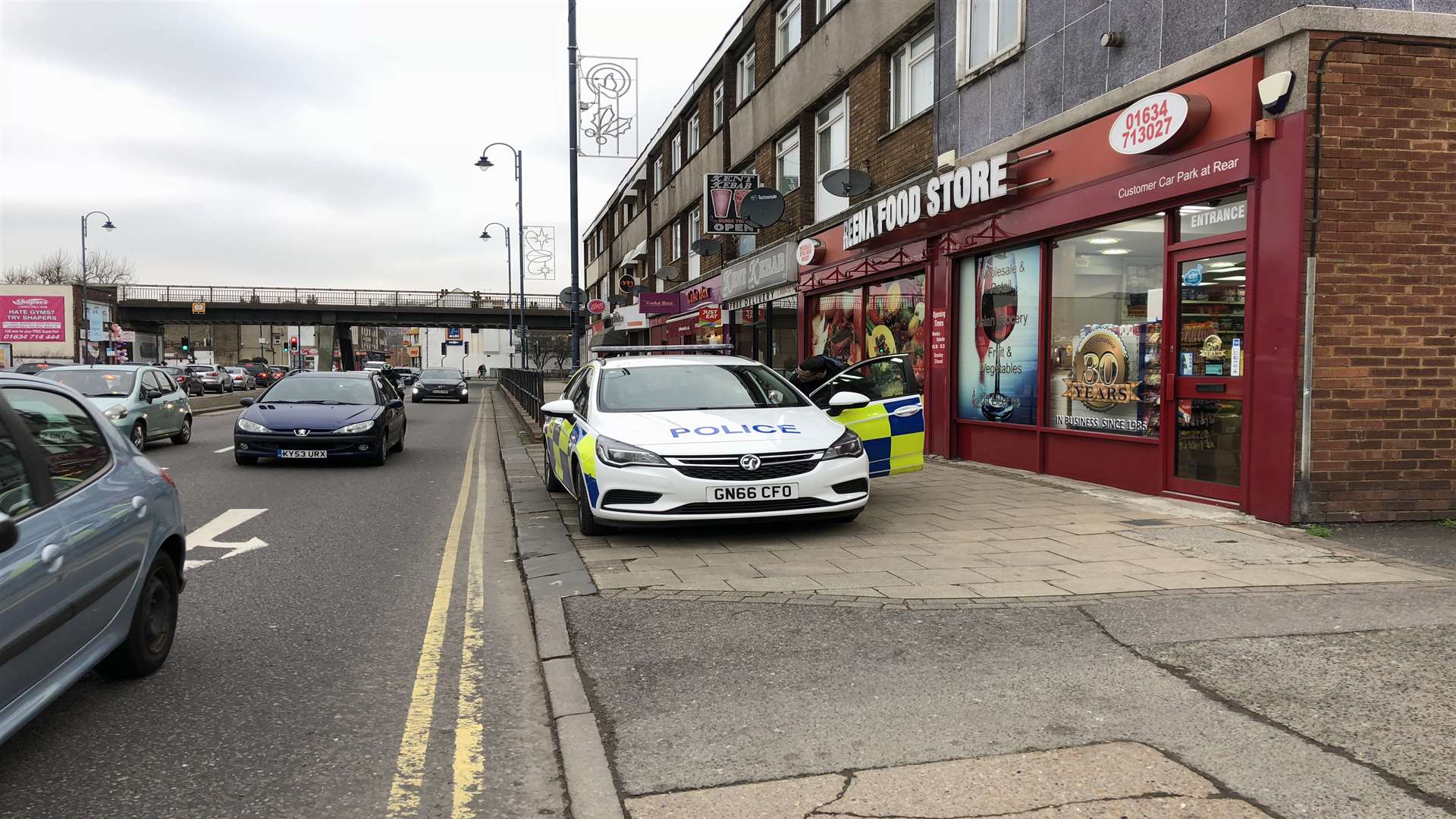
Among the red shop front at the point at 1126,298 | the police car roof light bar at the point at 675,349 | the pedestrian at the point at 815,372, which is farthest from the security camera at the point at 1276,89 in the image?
the police car roof light bar at the point at 675,349

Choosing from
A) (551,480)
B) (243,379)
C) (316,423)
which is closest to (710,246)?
(316,423)

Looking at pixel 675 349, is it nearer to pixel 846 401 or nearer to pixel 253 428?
pixel 846 401

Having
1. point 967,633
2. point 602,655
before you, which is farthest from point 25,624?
point 967,633

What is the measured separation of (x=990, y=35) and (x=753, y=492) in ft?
26.7

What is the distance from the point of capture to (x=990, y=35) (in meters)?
12.3

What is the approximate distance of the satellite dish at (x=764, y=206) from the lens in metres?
19.2

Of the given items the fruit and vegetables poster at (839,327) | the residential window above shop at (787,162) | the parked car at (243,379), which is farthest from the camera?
the parked car at (243,379)

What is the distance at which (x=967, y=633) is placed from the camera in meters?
4.74

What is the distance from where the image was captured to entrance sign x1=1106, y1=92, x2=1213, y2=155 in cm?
840

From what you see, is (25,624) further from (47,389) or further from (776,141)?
(776,141)

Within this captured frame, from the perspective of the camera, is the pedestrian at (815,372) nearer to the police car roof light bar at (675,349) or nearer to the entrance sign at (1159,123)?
the police car roof light bar at (675,349)

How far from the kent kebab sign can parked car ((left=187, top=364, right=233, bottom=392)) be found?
44.1 meters

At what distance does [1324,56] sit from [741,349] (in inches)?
694

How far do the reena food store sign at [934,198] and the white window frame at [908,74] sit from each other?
1459mm
